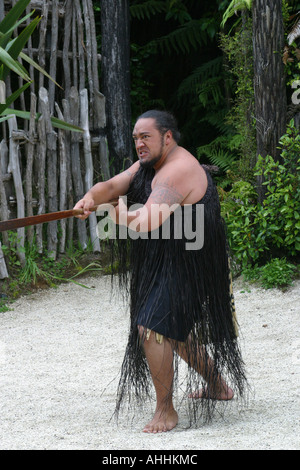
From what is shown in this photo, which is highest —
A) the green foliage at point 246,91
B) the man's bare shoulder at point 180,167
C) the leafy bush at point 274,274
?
the green foliage at point 246,91

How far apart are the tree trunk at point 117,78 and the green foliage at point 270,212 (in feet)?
3.65

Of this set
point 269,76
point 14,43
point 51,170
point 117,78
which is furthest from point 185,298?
point 117,78

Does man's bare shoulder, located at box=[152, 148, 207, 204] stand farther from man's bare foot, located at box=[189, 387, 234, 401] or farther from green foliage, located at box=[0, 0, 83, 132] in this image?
green foliage, located at box=[0, 0, 83, 132]

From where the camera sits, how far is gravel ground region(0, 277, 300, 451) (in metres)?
2.81

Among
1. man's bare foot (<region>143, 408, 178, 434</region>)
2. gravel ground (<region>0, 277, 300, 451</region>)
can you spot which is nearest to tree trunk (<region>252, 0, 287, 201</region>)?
gravel ground (<region>0, 277, 300, 451</region>)

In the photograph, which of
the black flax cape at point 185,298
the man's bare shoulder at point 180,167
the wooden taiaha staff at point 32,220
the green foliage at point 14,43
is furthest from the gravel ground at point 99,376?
the green foliage at point 14,43

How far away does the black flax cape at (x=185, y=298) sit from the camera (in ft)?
9.44

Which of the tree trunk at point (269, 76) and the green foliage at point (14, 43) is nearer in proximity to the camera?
the green foliage at point (14, 43)

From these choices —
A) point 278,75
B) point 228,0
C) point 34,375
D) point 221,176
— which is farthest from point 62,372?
point 228,0

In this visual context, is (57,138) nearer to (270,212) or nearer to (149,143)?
(270,212)

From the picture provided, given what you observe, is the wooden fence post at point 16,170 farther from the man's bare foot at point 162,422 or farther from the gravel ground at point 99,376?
the man's bare foot at point 162,422

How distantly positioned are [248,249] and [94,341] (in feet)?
4.44

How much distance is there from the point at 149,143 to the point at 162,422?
1.12 metres

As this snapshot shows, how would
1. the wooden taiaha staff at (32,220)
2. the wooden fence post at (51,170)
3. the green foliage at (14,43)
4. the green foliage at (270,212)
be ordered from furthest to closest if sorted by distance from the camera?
the wooden fence post at (51,170) < the green foliage at (270,212) < the green foliage at (14,43) < the wooden taiaha staff at (32,220)
